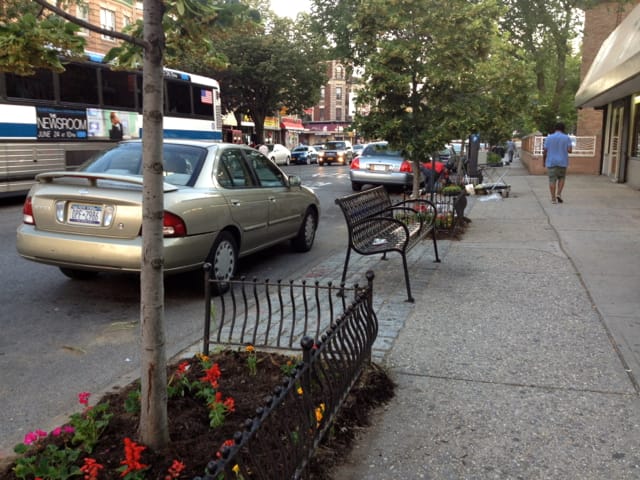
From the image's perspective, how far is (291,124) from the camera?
7462 centimetres

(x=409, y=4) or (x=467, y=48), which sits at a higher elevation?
(x=409, y=4)

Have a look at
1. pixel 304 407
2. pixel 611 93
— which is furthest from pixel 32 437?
pixel 611 93

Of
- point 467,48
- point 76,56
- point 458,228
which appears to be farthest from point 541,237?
point 76,56

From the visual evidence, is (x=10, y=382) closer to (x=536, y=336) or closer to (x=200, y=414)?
(x=200, y=414)

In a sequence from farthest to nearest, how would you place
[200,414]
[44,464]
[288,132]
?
[288,132] → [200,414] → [44,464]

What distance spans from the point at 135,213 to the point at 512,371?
344 cm

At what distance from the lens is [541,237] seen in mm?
9164

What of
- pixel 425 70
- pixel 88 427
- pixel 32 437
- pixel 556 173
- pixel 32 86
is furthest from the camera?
pixel 556 173

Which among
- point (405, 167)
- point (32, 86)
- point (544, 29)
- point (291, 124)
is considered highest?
point (544, 29)

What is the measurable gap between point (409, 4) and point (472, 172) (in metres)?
10.8

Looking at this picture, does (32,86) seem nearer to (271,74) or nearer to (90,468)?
(90,468)

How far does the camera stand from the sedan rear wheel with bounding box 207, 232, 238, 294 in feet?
19.8

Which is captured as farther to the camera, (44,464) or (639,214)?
(639,214)

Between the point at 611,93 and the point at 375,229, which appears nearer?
the point at 375,229
